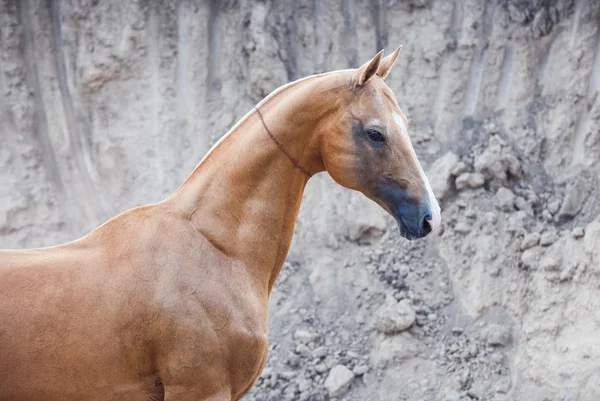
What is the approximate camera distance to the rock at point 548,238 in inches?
197

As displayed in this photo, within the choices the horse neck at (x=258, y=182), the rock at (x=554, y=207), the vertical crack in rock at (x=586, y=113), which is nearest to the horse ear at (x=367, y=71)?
the horse neck at (x=258, y=182)

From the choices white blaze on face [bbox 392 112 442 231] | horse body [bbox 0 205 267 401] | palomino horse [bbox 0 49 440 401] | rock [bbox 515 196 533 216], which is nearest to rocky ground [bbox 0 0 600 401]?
rock [bbox 515 196 533 216]

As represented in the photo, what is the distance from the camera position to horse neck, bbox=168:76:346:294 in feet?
9.81

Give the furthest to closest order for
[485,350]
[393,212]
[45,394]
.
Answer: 1. [485,350]
2. [393,212]
3. [45,394]

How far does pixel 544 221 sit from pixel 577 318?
0.77 m

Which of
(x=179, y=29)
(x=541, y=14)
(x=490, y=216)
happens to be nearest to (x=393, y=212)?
(x=490, y=216)

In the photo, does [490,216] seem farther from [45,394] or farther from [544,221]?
[45,394]

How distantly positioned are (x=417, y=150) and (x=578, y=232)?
141 cm

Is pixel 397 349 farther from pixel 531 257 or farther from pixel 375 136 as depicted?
pixel 375 136

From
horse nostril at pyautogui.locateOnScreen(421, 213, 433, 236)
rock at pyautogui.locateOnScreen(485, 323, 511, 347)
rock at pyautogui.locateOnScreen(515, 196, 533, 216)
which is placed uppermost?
horse nostril at pyautogui.locateOnScreen(421, 213, 433, 236)

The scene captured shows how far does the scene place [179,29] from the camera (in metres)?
6.43

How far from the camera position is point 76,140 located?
6336mm

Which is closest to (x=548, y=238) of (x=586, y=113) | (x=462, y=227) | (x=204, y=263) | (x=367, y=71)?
(x=462, y=227)

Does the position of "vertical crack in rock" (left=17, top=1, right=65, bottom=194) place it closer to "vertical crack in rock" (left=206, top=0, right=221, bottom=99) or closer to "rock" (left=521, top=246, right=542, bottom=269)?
"vertical crack in rock" (left=206, top=0, right=221, bottom=99)
